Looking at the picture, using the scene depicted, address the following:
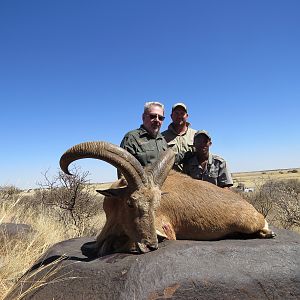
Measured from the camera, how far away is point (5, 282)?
21.4 ft

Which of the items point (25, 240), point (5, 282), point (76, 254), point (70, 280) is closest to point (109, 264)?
point (70, 280)

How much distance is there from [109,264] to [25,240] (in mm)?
4908

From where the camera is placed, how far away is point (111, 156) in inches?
219

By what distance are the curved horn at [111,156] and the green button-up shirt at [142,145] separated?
167 cm

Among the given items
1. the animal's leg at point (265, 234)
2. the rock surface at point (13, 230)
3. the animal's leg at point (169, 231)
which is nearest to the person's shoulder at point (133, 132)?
the animal's leg at point (169, 231)

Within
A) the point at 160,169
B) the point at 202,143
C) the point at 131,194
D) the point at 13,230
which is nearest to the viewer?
the point at 131,194

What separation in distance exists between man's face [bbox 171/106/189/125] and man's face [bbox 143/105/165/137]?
1.18 m

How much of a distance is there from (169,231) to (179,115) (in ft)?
11.5

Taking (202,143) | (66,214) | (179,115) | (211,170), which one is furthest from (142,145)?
(66,214)

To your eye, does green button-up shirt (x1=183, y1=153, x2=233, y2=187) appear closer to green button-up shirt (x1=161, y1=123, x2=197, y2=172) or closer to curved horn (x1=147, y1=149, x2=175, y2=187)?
green button-up shirt (x1=161, y1=123, x2=197, y2=172)

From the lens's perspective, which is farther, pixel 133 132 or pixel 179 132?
pixel 179 132

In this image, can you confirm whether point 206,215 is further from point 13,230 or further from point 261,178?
point 261,178

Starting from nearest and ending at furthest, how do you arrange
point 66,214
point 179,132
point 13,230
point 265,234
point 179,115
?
1. point 265,234
2. point 179,115
3. point 179,132
4. point 13,230
5. point 66,214

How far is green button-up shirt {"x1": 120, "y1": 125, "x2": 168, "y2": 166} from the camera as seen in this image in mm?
7379
